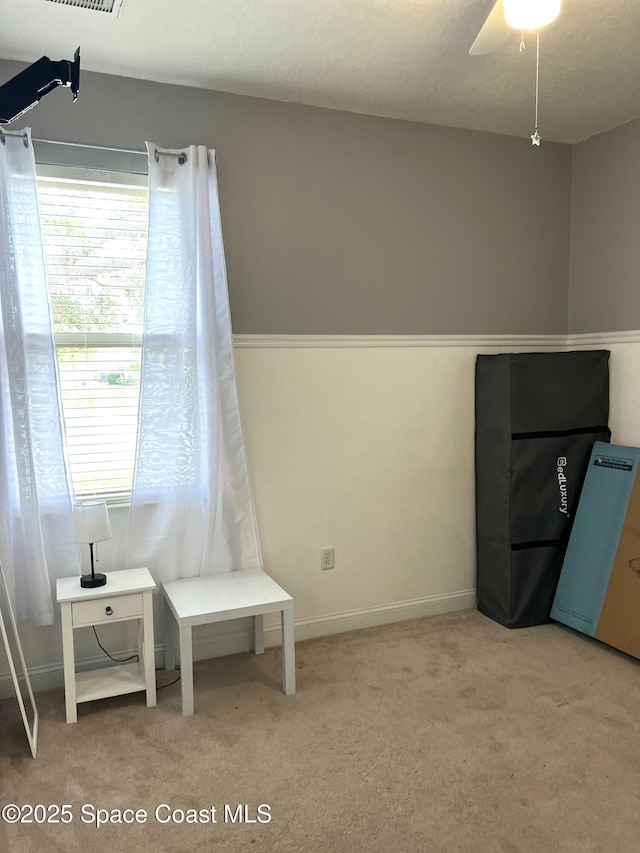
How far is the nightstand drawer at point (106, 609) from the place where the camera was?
7.97 feet

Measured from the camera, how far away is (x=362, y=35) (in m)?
2.35

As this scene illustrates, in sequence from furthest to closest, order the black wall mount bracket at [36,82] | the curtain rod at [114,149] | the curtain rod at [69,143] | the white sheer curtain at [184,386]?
the white sheer curtain at [184,386] → the curtain rod at [114,149] → the curtain rod at [69,143] → the black wall mount bracket at [36,82]

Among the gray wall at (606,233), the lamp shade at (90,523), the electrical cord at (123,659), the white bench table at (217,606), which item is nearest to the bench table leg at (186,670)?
the white bench table at (217,606)

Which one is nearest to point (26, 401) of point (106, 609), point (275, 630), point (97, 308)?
point (97, 308)

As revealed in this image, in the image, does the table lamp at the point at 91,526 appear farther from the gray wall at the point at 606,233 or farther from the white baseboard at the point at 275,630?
the gray wall at the point at 606,233

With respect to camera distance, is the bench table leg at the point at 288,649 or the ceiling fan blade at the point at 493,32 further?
the bench table leg at the point at 288,649

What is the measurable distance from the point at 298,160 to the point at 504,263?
1.21 m

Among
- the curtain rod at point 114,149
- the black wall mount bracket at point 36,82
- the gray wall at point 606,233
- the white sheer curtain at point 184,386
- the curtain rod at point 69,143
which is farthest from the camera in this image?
the gray wall at point 606,233

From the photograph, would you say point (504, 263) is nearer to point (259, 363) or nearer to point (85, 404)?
point (259, 363)

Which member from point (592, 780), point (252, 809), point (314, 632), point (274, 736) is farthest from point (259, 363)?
point (592, 780)

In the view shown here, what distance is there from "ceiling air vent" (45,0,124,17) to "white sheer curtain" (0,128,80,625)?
Answer: 19.6 inches

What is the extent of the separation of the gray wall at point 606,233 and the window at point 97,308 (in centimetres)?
226

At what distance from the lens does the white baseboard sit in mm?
2670

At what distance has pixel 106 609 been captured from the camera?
8.09 feet
